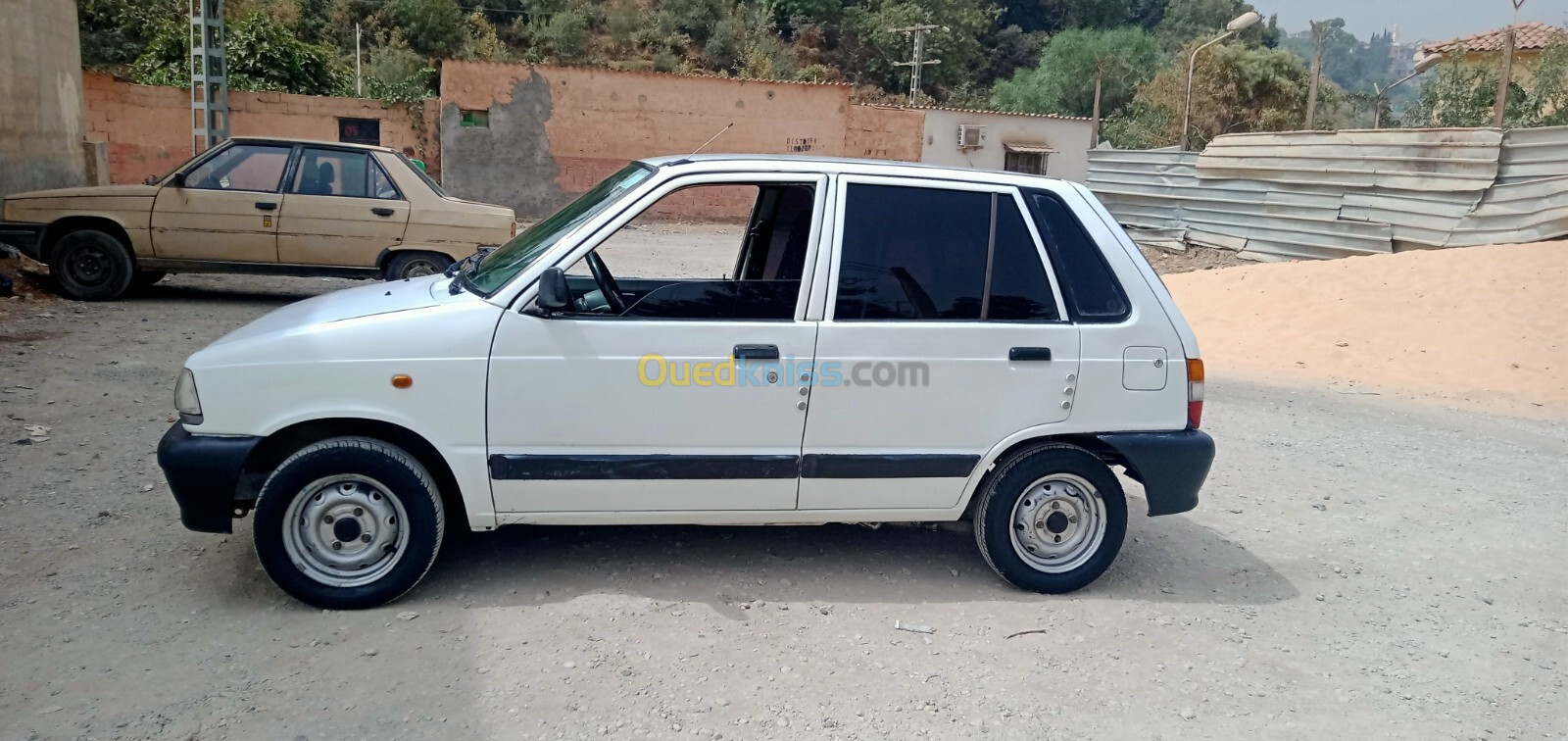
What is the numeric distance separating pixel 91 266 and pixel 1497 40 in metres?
33.4

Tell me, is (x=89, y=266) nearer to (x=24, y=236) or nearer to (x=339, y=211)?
(x=24, y=236)

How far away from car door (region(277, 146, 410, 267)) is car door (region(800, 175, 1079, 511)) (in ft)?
24.4

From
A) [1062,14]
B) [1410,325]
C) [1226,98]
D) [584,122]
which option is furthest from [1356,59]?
[1410,325]

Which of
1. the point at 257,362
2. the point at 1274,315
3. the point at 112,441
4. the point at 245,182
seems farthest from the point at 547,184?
the point at 257,362

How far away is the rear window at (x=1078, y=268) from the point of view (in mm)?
4379

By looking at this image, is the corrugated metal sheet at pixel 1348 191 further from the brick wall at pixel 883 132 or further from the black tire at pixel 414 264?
the black tire at pixel 414 264

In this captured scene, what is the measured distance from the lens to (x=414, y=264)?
10.5 meters

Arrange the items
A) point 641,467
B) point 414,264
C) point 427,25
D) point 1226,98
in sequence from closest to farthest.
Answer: point 641,467
point 414,264
point 1226,98
point 427,25

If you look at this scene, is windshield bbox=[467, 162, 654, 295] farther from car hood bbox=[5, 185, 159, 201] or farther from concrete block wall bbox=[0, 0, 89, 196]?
concrete block wall bbox=[0, 0, 89, 196]

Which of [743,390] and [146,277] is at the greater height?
[743,390]

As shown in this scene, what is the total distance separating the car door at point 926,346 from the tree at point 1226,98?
123ft

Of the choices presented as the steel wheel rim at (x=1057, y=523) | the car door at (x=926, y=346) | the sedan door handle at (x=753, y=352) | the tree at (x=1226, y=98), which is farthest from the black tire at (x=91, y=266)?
the tree at (x=1226, y=98)

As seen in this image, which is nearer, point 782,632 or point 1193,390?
point 782,632

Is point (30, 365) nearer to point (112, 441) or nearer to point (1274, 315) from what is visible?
point (112, 441)
